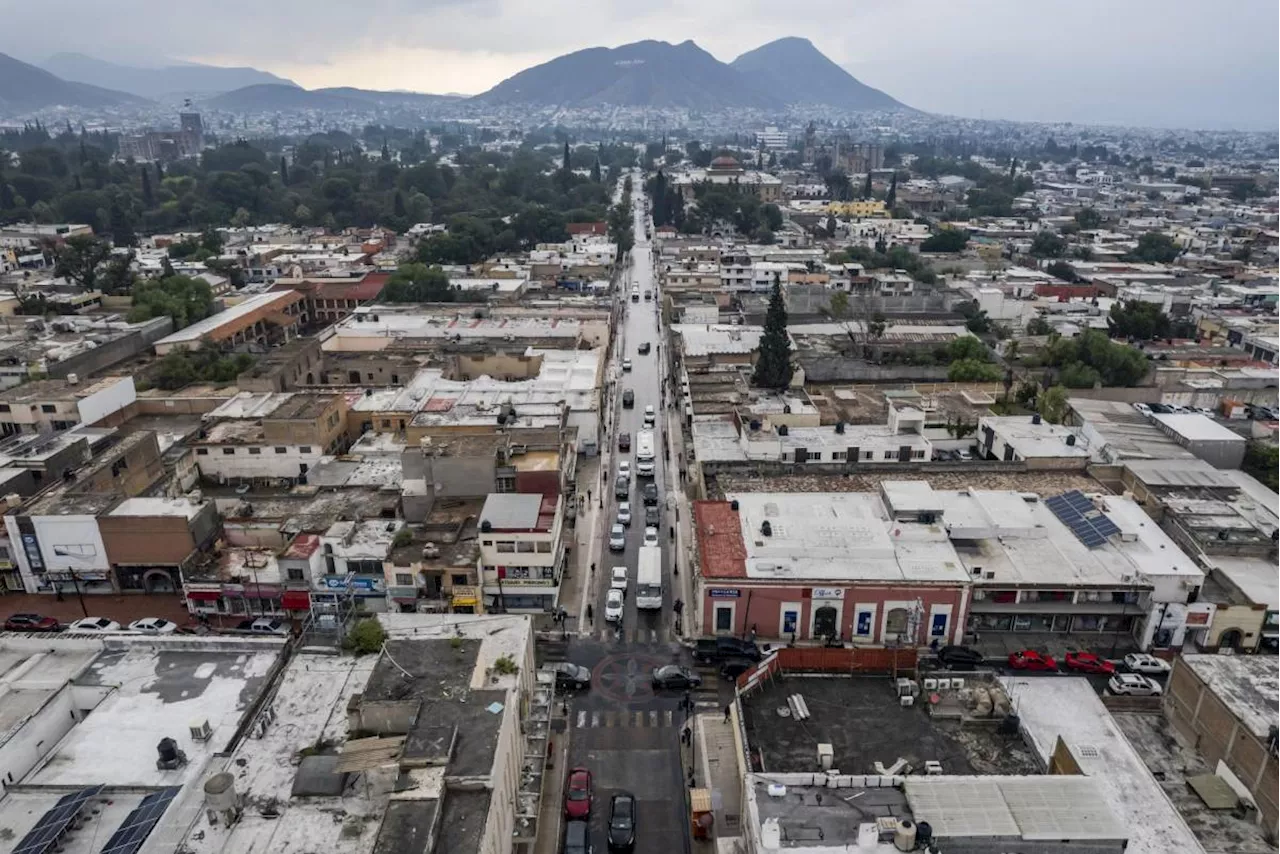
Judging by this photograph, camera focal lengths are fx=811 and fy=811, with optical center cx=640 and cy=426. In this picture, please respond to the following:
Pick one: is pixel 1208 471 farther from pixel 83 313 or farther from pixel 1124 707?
pixel 83 313

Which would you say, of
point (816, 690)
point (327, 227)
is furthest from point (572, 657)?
point (327, 227)

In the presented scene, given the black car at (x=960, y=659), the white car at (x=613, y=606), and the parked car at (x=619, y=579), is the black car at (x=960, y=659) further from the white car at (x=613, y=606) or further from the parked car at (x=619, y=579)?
the parked car at (x=619, y=579)

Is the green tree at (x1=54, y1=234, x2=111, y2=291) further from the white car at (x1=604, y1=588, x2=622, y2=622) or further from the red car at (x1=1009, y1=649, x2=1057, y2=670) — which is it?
the red car at (x1=1009, y1=649, x2=1057, y2=670)

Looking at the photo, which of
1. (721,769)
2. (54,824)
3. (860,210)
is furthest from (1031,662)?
(860,210)

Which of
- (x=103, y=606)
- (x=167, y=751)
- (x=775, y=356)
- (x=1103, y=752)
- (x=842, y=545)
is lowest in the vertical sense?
(x=103, y=606)

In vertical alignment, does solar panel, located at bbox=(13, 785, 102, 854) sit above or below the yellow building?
below

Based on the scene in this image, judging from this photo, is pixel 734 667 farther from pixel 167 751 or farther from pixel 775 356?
pixel 775 356

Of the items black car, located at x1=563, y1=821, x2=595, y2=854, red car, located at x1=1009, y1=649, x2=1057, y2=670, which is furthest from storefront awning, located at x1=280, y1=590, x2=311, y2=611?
red car, located at x1=1009, y1=649, x2=1057, y2=670
